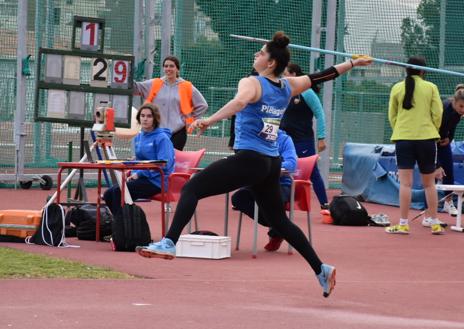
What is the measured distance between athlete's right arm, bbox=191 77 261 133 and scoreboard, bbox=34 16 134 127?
4849 mm

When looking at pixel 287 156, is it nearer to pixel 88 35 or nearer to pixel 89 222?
pixel 89 222

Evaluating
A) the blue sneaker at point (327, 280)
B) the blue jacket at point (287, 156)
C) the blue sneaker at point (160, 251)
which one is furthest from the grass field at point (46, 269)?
the blue jacket at point (287, 156)

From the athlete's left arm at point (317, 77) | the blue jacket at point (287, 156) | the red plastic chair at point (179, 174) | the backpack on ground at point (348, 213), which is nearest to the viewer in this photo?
the athlete's left arm at point (317, 77)

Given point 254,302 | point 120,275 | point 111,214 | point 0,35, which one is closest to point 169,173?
point 111,214

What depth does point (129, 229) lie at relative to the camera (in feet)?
36.8

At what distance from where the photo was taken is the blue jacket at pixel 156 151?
1234 centimetres

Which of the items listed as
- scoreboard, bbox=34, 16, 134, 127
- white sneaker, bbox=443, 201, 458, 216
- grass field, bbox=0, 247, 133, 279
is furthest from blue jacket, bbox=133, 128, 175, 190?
white sneaker, bbox=443, 201, 458, 216

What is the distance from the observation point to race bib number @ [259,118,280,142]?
28.9ft

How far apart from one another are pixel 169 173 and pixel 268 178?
3594 mm

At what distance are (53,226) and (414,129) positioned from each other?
4.46 metres

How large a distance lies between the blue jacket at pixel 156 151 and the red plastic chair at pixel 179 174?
91 millimetres

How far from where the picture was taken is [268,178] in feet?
29.2

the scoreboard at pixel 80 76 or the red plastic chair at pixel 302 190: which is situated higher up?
the scoreboard at pixel 80 76

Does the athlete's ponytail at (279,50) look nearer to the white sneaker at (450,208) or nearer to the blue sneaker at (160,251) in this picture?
the blue sneaker at (160,251)
